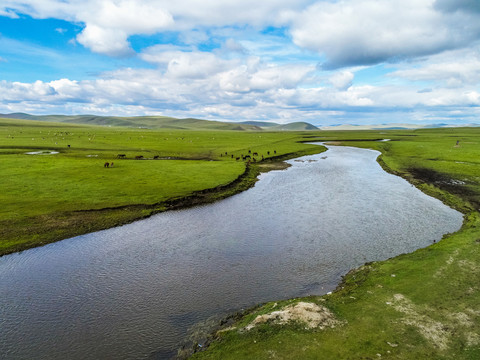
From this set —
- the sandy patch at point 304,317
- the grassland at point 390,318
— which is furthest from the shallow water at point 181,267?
the sandy patch at point 304,317

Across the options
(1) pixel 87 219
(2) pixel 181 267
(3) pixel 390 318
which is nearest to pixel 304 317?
(3) pixel 390 318

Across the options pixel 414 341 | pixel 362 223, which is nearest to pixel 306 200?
pixel 362 223

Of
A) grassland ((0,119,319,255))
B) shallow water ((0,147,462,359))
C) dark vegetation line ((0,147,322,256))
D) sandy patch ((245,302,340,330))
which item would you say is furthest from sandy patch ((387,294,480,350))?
grassland ((0,119,319,255))

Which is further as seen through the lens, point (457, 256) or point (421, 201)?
point (421, 201)

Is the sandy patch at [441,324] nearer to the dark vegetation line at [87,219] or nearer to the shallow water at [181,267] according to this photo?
the shallow water at [181,267]

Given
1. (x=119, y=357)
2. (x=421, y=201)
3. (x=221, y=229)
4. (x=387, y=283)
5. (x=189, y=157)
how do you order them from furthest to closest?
(x=189, y=157) → (x=421, y=201) → (x=221, y=229) → (x=387, y=283) → (x=119, y=357)

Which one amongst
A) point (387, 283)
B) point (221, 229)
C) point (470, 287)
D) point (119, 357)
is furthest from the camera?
point (221, 229)

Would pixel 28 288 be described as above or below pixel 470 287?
below

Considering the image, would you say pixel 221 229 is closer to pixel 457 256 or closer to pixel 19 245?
pixel 19 245
